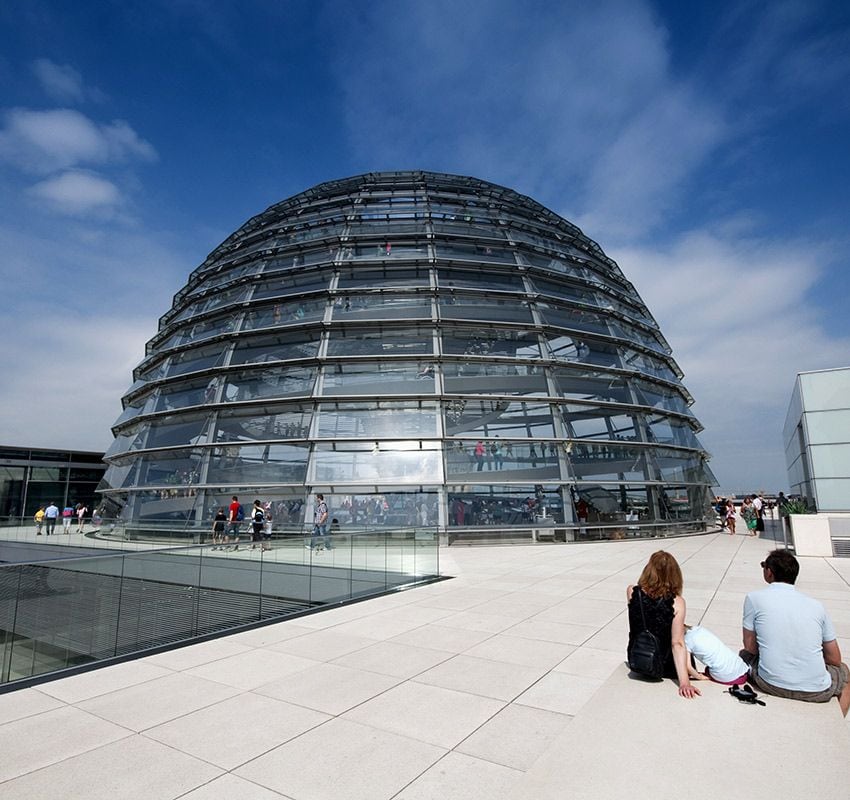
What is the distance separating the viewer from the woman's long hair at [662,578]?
195 inches

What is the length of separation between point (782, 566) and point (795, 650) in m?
0.69

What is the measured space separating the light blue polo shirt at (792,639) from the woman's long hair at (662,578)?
666mm

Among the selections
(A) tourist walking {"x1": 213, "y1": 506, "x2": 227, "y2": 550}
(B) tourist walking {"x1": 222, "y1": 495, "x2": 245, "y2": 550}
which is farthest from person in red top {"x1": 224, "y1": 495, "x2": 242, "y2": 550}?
(A) tourist walking {"x1": 213, "y1": 506, "x2": 227, "y2": 550}

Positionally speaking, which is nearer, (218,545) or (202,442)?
(218,545)

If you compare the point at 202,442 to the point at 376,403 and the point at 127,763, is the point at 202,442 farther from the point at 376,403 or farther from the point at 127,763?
the point at 127,763

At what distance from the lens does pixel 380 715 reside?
462 cm

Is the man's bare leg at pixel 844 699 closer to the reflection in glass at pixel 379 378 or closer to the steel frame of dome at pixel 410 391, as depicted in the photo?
the steel frame of dome at pixel 410 391

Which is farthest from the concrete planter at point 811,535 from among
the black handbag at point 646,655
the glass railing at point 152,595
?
the black handbag at point 646,655

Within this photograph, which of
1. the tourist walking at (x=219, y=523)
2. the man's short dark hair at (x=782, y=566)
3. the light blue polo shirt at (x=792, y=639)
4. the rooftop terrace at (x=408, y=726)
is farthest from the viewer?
the tourist walking at (x=219, y=523)

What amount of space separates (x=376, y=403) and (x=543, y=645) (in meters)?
14.0

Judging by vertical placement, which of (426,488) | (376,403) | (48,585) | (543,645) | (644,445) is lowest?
(543,645)

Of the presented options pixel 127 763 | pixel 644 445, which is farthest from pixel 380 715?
pixel 644 445

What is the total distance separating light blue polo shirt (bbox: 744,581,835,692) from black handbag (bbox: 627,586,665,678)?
80 cm

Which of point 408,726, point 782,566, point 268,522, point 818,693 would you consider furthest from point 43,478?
point 818,693
